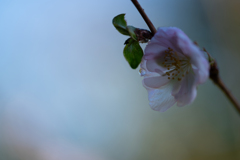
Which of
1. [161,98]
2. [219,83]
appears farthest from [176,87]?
[219,83]

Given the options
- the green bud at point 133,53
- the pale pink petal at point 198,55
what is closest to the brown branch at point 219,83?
the pale pink petal at point 198,55

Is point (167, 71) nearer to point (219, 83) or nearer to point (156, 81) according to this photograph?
point (156, 81)

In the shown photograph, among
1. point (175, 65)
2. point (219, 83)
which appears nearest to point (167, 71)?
point (175, 65)

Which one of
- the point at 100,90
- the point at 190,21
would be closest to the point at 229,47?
the point at 190,21

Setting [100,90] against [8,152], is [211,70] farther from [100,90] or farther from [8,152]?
[8,152]

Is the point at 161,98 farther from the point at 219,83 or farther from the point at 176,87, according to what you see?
the point at 219,83

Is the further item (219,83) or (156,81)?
(156,81)

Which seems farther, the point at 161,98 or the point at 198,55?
the point at 161,98
